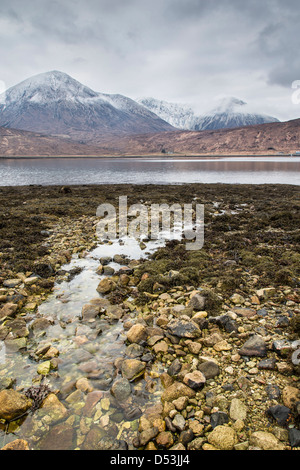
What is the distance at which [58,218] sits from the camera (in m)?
18.1

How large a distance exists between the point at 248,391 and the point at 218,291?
11.4 feet

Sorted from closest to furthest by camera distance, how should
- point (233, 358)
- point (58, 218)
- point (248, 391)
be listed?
point (248, 391), point (233, 358), point (58, 218)

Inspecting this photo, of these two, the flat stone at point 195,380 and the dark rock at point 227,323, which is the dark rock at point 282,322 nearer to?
the dark rock at point 227,323

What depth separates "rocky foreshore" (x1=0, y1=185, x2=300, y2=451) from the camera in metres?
3.80

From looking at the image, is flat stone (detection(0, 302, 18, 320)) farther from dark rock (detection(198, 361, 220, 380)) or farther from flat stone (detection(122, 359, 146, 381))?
dark rock (detection(198, 361, 220, 380))

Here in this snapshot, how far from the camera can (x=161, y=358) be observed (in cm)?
533

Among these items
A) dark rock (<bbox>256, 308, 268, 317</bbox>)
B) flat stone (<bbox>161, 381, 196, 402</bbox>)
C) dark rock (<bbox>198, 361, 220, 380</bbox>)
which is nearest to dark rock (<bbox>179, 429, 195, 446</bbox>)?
flat stone (<bbox>161, 381, 196, 402</bbox>)

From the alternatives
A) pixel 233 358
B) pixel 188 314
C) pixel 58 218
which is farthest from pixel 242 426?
pixel 58 218

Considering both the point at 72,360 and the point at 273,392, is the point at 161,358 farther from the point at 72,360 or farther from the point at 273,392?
the point at 273,392

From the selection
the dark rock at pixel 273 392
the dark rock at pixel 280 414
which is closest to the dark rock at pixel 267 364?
the dark rock at pixel 273 392

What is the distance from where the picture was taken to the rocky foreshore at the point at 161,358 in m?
3.80

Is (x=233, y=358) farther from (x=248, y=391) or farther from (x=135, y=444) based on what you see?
(x=135, y=444)

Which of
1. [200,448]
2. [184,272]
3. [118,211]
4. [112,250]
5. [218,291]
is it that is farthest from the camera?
[118,211]

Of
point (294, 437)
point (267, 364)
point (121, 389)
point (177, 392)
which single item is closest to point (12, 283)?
point (121, 389)
